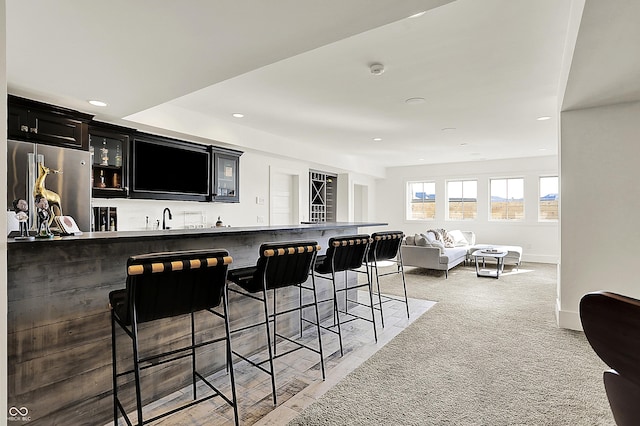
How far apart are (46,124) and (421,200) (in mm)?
8699

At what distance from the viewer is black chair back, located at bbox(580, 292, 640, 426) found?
85 cm

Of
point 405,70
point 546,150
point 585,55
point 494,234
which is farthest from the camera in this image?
point 494,234

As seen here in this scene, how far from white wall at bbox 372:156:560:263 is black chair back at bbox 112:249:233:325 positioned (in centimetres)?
818

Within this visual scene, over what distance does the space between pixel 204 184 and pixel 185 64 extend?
9.18ft

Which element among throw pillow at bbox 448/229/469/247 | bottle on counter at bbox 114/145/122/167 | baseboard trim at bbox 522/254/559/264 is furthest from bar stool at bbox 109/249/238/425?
baseboard trim at bbox 522/254/559/264

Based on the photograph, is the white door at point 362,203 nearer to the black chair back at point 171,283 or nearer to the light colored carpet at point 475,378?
the light colored carpet at point 475,378

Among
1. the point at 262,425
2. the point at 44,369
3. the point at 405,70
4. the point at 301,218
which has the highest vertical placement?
the point at 405,70

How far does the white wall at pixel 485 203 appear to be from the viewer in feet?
26.6

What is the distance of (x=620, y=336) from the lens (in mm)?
874

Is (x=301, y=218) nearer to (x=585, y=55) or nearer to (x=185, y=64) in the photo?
(x=185, y=64)

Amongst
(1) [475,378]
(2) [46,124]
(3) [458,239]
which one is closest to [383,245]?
(1) [475,378]

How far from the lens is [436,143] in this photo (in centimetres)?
666

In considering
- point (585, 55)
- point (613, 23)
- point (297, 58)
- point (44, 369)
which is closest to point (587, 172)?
point (585, 55)

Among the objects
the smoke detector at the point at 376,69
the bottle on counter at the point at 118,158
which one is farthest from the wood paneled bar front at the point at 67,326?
the bottle on counter at the point at 118,158
